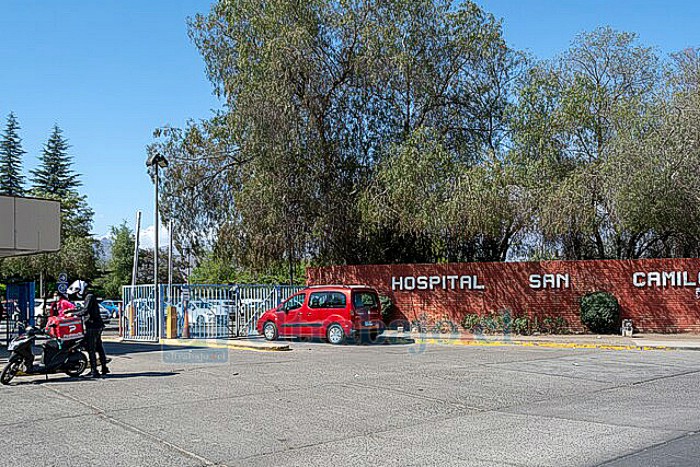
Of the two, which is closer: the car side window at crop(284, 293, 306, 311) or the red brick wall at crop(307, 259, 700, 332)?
the car side window at crop(284, 293, 306, 311)

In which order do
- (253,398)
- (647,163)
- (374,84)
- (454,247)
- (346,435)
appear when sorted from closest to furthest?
(346,435), (253,398), (647,163), (374,84), (454,247)

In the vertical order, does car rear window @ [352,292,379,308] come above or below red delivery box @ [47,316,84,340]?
above

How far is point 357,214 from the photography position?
29.7m

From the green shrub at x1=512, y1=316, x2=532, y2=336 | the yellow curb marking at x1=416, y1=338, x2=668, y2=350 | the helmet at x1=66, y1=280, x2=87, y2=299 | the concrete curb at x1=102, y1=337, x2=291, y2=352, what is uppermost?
the helmet at x1=66, y1=280, x2=87, y2=299

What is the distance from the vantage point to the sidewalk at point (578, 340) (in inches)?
887

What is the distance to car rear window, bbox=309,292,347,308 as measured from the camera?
2347cm

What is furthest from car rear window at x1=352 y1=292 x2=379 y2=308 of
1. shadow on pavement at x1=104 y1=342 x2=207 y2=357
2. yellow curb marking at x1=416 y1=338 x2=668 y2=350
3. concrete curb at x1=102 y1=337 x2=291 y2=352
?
shadow on pavement at x1=104 y1=342 x2=207 y2=357

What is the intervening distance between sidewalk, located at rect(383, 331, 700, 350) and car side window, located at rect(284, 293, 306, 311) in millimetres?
3755

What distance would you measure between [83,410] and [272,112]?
18.5 meters

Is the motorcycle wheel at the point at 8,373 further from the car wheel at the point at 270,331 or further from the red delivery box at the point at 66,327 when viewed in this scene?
the car wheel at the point at 270,331

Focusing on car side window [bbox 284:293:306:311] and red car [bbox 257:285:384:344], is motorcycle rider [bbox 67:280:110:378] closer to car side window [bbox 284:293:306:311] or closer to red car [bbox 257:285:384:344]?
red car [bbox 257:285:384:344]

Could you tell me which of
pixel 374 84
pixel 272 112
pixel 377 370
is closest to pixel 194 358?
pixel 377 370

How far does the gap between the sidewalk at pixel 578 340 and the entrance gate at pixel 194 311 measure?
200 inches

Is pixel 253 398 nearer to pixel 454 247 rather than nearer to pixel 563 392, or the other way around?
pixel 563 392
